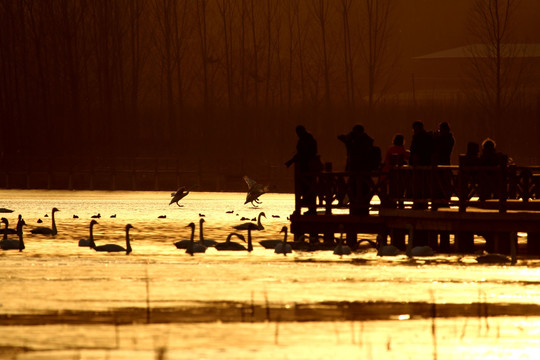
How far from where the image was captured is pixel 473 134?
75750mm

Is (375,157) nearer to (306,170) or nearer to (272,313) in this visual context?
(306,170)

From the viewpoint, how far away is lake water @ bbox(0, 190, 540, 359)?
1518 centimetres

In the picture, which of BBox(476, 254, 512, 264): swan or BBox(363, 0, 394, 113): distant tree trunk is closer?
BBox(476, 254, 512, 264): swan

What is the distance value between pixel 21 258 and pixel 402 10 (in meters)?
102

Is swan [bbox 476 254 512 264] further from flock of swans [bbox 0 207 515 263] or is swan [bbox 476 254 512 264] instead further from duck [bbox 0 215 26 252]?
duck [bbox 0 215 26 252]

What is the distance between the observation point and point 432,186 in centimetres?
2662

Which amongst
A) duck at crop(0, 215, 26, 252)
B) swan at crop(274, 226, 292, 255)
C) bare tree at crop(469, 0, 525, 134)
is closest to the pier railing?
swan at crop(274, 226, 292, 255)

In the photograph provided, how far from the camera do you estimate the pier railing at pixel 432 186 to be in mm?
26453

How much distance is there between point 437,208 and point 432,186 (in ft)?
3.58

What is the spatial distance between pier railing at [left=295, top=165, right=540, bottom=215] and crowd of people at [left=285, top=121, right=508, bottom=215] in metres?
0.03

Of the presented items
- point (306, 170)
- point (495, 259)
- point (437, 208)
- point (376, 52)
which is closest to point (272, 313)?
point (495, 259)

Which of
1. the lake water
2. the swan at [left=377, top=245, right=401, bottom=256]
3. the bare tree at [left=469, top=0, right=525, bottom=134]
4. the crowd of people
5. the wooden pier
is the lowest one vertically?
the lake water

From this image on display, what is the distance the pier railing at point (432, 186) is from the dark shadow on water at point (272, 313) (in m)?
7.61

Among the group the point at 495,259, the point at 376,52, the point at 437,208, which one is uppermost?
the point at 376,52
